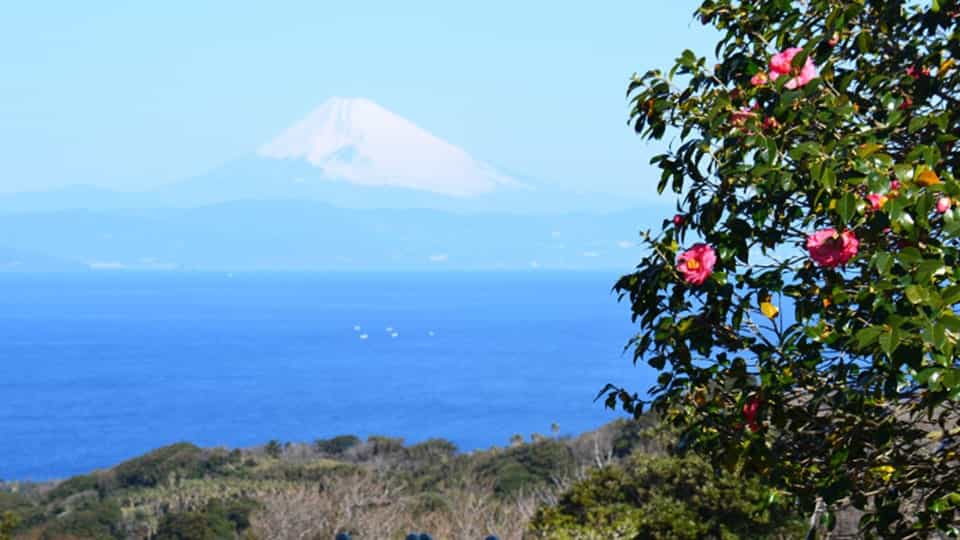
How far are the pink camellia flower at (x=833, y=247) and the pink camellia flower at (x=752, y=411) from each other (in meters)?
0.51

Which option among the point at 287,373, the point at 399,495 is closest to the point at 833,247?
the point at 399,495

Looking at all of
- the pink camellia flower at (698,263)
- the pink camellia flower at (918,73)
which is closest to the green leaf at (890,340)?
the pink camellia flower at (698,263)

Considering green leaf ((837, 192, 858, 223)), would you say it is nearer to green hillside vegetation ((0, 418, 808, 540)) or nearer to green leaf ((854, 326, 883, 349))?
green leaf ((854, 326, 883, 349))

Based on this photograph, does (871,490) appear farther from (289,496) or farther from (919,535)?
(289,496)

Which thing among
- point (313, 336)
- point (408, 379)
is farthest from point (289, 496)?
point (313, 336)

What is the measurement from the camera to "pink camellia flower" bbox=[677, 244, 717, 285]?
134 inches

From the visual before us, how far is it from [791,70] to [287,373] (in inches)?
3680

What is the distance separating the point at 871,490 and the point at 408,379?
292ft

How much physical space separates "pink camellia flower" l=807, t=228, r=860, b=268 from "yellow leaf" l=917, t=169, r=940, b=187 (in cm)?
33

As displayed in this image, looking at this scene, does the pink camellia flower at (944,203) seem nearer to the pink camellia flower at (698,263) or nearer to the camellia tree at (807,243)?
the camellia tree at (807,243)

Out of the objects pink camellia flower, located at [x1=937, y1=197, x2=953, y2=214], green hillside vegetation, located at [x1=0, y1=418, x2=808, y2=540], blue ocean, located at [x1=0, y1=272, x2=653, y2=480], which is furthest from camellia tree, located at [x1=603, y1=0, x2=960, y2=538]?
blue ocean, located at [x1=0, y1=272, x2=653, y2=480]

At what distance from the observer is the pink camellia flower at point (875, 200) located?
2.99 meters

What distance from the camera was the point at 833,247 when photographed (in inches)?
127

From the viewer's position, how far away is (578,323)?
130250 mm
